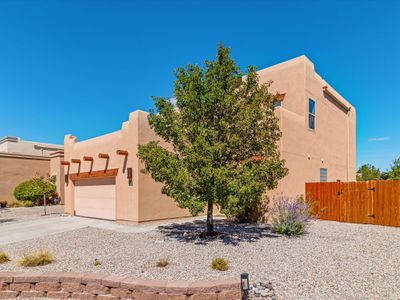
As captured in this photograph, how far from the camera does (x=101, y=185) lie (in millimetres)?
14422

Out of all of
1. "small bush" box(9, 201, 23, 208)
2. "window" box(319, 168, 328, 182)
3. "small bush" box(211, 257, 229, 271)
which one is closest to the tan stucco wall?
"small bush" box(9, 201, 23, 208)

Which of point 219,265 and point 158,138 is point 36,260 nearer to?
point 219,265

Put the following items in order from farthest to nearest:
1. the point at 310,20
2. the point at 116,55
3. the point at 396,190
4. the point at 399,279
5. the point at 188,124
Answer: the point at 116,55, the point at 310,20, the point at 396,190, the point at 188,124, the point at 399,279

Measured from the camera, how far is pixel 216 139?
7.98 metres

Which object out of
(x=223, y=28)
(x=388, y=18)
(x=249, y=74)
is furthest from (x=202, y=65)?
(x=388, y=18)

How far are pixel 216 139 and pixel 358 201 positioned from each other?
8.91 metres

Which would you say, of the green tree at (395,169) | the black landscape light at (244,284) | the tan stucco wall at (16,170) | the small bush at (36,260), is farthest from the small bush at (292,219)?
the tan stucco wall at (16,170)

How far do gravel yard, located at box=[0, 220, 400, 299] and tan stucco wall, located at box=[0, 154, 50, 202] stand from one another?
16725 mm

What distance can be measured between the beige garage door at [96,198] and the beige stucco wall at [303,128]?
8495 millimetres

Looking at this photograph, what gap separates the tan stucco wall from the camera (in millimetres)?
22414

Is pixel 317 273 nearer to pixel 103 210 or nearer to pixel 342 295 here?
pixel 342 295

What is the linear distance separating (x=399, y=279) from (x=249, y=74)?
660 centimetres

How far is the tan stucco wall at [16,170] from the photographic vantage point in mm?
22414

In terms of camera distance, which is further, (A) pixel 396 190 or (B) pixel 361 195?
(B) pixel 361 195
